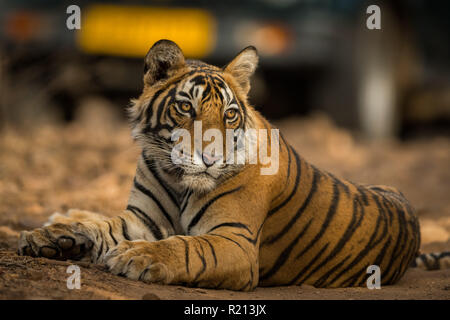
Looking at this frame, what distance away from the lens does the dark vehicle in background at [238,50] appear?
8172 millimetres

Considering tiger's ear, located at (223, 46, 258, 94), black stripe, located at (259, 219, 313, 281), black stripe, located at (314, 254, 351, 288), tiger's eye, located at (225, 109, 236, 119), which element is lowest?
black stripe, located at (314, 254, 351, 288)

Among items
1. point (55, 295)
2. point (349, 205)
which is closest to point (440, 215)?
point (349, 205)

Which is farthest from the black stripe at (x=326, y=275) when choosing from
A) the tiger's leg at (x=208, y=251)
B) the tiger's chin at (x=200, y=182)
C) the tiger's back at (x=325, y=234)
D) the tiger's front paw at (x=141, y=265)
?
the tiger's front paw at (x=141, y=265)

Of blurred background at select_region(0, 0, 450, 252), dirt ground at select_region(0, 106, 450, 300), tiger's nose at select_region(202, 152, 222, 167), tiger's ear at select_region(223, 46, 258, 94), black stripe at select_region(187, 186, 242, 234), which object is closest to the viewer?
dirt ground at select_region(0, 106, 450, 300)

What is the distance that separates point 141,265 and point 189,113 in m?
0.89

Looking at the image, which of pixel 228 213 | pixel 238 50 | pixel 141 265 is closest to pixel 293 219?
pixel 228 213

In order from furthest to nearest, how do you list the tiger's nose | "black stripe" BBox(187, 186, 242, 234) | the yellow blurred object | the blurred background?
the yellow blurred object → the blurred background → "black stripe" BBox(187, 186, 242, 234) → the tiger's nose

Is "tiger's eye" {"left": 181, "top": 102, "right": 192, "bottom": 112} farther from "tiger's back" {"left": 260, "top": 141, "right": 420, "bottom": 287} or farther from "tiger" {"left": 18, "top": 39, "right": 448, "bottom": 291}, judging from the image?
"tiger's back" {"left": 260, "top": 141, "right": 420, "bottom": 287}

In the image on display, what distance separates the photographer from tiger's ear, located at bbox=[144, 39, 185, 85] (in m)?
3.79

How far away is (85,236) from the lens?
366cm

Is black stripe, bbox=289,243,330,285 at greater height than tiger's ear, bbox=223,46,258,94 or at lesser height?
lesser

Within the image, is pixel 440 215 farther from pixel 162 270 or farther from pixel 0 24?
pixel 0 24

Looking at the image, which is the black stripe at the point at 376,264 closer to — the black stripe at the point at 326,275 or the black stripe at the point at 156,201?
the black stripe at the point at 326,275

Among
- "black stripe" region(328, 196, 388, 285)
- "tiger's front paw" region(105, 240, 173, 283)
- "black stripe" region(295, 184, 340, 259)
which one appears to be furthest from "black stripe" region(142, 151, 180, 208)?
"black stripe" region(328, 196, 388, 285)
